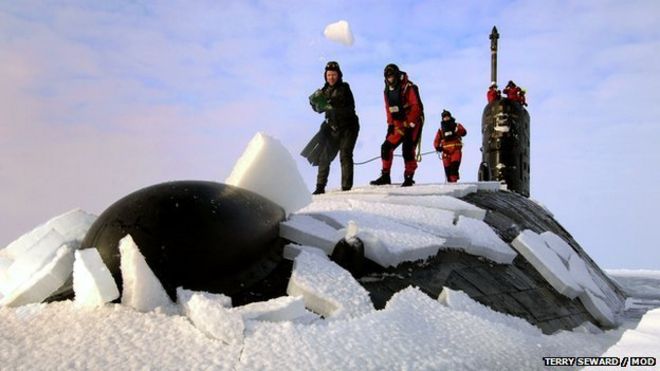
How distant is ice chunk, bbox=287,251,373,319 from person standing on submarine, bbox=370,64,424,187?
399 cm

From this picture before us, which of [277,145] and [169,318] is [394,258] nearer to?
[277,145]

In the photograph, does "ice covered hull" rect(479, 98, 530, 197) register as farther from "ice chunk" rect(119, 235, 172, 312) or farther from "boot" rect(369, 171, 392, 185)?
"ice chunk" rect(119, 235, 172, 312)

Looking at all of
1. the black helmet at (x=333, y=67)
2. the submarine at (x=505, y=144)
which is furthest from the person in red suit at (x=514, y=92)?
the black helmet at (x=333, y=67)

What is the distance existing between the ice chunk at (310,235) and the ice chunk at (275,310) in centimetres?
76

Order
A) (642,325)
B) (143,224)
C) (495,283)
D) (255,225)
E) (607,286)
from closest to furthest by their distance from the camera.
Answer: (143,224) → (255,225) → (642,325) → (495,283) → (607,286)

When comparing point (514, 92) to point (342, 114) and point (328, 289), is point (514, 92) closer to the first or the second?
point (342, 114)

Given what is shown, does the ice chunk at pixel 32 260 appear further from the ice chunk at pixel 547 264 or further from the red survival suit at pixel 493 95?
the red survival suit at pixel 493 95

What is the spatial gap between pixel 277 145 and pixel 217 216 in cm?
74

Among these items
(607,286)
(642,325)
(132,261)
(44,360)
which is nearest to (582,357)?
(642,325)

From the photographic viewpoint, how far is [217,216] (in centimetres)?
284

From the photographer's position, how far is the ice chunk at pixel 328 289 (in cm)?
263

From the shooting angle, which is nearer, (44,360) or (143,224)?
(44,360)

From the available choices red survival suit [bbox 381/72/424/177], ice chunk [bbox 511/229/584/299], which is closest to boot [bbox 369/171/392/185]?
red survival suit [bbox 381/72/424/177]

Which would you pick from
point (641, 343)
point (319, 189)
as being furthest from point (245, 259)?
point (319, 189)
